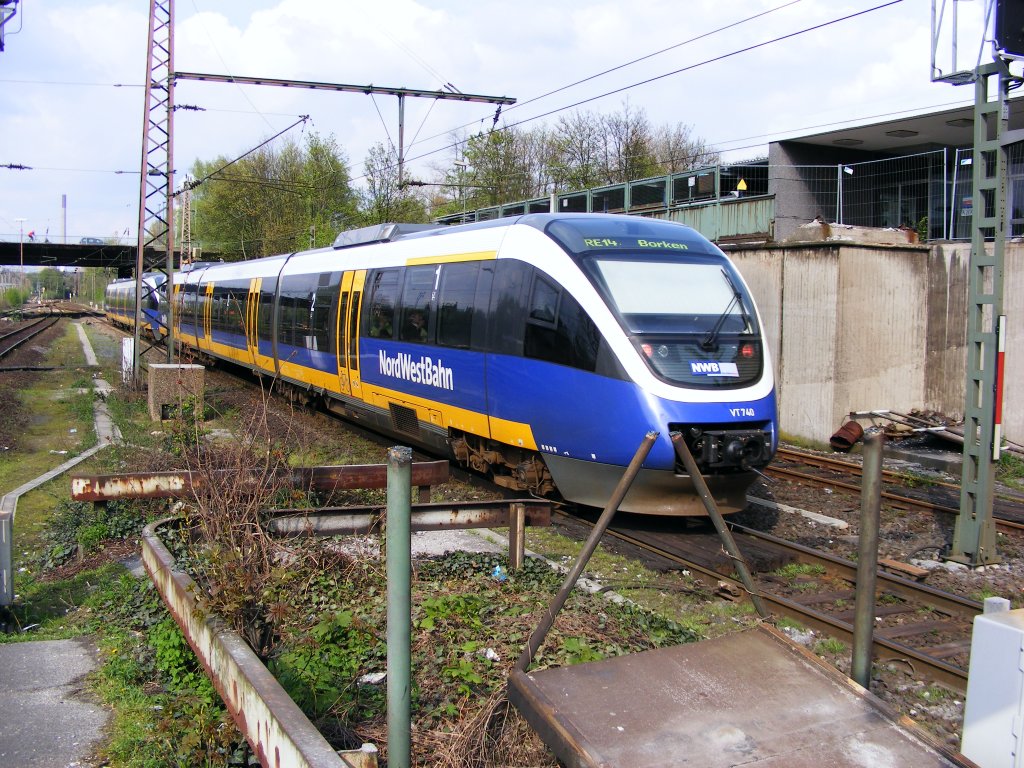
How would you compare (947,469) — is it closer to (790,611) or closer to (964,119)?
(790,611)

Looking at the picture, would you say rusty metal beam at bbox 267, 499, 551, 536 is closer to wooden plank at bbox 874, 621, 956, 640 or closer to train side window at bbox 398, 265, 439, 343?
wooden plank at bbox 874, 621, 956, 640

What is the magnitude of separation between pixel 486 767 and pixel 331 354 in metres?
10.9

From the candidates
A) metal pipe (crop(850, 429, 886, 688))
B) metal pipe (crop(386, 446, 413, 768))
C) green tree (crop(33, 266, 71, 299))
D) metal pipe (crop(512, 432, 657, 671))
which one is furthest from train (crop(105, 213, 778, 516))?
green tree (crop(33, 266, 71, 299))

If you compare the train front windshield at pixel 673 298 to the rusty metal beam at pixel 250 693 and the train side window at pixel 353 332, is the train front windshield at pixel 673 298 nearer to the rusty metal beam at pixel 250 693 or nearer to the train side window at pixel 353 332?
the rusty metal beam at pixel 250 693

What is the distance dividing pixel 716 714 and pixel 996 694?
3.88 feet

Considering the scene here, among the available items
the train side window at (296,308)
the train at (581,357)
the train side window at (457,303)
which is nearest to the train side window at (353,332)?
the train at (581,357)

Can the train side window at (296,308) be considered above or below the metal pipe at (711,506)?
above

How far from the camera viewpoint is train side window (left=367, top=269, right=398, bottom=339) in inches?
466

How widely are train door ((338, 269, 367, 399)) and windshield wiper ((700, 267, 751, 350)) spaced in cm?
588

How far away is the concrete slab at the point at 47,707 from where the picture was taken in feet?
13.3

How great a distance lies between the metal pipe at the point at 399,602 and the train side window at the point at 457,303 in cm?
667

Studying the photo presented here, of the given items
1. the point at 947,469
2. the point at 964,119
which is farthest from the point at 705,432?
the point at 964,119

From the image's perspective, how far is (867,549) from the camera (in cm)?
374

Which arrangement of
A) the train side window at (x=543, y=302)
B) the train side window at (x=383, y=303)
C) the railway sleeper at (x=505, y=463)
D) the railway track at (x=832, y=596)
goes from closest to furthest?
the railway track at (x=832, y=596) < the train side window at (x=543, y=302) < the railway sleeper at (x=505, y=463) < the train side window at (x=383, y=303)
